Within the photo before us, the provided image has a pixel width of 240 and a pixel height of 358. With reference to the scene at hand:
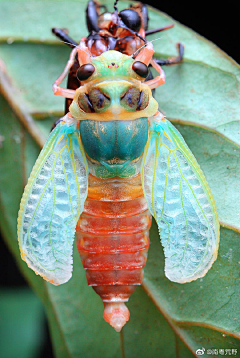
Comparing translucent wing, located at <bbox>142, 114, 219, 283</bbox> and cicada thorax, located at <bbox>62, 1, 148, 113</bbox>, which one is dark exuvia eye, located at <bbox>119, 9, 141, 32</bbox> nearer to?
cicada thorax, located at <bbox>62, 1, 148, 113</bbox>

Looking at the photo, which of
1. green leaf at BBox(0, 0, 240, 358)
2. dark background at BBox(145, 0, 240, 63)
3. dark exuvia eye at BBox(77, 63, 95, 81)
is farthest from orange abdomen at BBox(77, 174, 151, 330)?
dark background at BBox(145, 0, 240, 63)

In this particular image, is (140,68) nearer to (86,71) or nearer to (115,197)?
(86,71)

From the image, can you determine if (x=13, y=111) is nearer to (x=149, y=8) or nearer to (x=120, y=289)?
(x=149, y=8)

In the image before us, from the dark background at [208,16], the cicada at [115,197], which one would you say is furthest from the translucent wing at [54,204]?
the dark background at [208,16]

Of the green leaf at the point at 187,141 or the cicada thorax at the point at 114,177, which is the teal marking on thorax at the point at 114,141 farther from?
the green leaf at the point at 187,141

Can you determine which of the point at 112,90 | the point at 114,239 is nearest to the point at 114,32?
the point at 112,90

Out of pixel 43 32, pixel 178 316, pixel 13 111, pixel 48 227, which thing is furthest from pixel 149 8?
pixel 178 316

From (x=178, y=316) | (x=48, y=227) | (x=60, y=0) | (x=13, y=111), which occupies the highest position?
(x=60, y=0)
